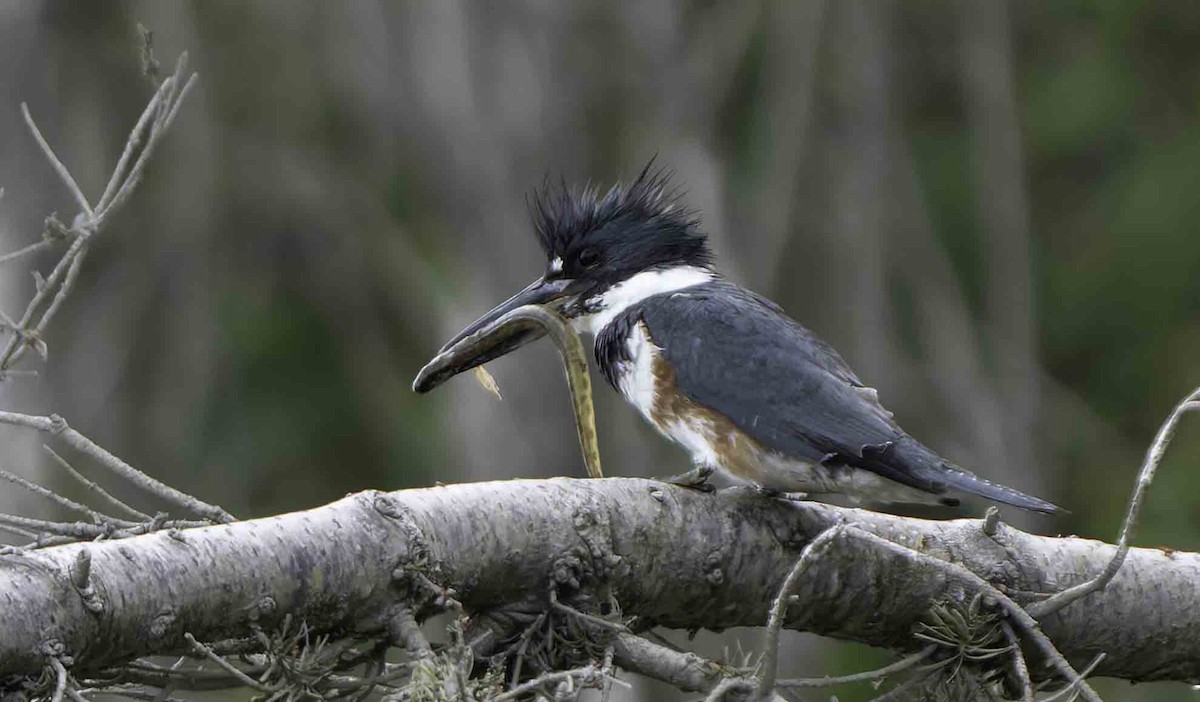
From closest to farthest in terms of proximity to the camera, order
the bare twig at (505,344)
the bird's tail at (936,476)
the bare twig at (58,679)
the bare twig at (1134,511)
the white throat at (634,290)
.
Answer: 1. the bare twig at (58,679)
2. the bare twig at (1134,511)
3. the bird's tail at (936,476)
4. the bare twig at (505,344)
5. the white throat at (634,290)

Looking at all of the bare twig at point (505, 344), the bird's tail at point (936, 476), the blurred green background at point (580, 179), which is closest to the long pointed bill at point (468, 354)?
the bare twig at point (505, 344)

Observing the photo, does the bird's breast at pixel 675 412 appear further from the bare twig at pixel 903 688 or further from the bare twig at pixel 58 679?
the bare twig at pixel 58 679

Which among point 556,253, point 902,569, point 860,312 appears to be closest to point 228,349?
point 860,312

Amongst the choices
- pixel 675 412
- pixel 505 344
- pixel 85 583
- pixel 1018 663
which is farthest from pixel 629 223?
pixel 85 583

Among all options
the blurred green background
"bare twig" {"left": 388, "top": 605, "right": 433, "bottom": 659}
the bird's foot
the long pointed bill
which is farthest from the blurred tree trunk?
"bare twig" {"left": 388, "top": 605, "right": 433, "bottom": 659}

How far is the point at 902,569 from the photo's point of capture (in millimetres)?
2395

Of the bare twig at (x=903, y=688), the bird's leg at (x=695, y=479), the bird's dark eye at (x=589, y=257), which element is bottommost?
the bare twig at (x=903, y=688)

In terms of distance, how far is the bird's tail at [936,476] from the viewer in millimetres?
2505

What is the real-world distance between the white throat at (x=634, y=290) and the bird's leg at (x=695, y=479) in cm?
58

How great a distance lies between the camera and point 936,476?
2.61 meters

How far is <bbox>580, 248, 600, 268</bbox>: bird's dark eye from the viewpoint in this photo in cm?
337

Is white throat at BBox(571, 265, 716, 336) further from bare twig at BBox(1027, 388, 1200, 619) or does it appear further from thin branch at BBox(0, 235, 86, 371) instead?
thin branch at BBox(0, 235, 86, 371)

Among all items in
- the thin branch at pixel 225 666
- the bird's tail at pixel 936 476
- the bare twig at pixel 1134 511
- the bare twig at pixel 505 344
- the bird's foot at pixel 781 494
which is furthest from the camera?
the bare twig at pixel 505 344

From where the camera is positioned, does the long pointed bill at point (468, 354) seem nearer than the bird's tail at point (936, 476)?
No
